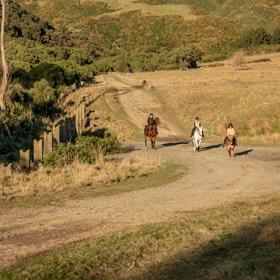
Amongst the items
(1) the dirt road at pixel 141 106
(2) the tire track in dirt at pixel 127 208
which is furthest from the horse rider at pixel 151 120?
(1) the dirt road at pixel 141 106

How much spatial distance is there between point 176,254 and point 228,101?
39.0m

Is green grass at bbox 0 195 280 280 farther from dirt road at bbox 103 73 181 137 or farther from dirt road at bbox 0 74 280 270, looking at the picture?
dirt road at bbox 103 73 181 137

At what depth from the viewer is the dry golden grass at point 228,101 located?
3584 cm

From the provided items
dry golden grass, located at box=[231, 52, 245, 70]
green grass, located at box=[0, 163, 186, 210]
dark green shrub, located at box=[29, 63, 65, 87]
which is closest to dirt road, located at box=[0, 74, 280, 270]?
green grass, located at box=[0, 163, 186, 210]

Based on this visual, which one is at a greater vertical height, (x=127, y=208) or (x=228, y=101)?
(x=228, y=101)

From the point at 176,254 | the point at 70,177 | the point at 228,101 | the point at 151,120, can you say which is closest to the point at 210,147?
the point at 151,120

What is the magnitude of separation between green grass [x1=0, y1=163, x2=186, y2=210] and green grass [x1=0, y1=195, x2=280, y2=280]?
3797mm

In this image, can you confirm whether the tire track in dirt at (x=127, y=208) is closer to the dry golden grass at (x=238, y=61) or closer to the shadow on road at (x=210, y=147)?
the shadow on road at (x=210, y=147)

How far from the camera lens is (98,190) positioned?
1570cm

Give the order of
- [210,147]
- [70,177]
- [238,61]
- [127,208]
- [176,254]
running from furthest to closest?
1. [238,61]
2. [210,147]
3. [70,177]
4. [127,208]
5. [176,254]

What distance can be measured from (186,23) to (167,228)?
596ft

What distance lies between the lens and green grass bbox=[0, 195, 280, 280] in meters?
8.55

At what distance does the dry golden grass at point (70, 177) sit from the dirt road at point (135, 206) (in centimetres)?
163

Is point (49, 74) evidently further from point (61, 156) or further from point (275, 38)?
point (275, 38)
